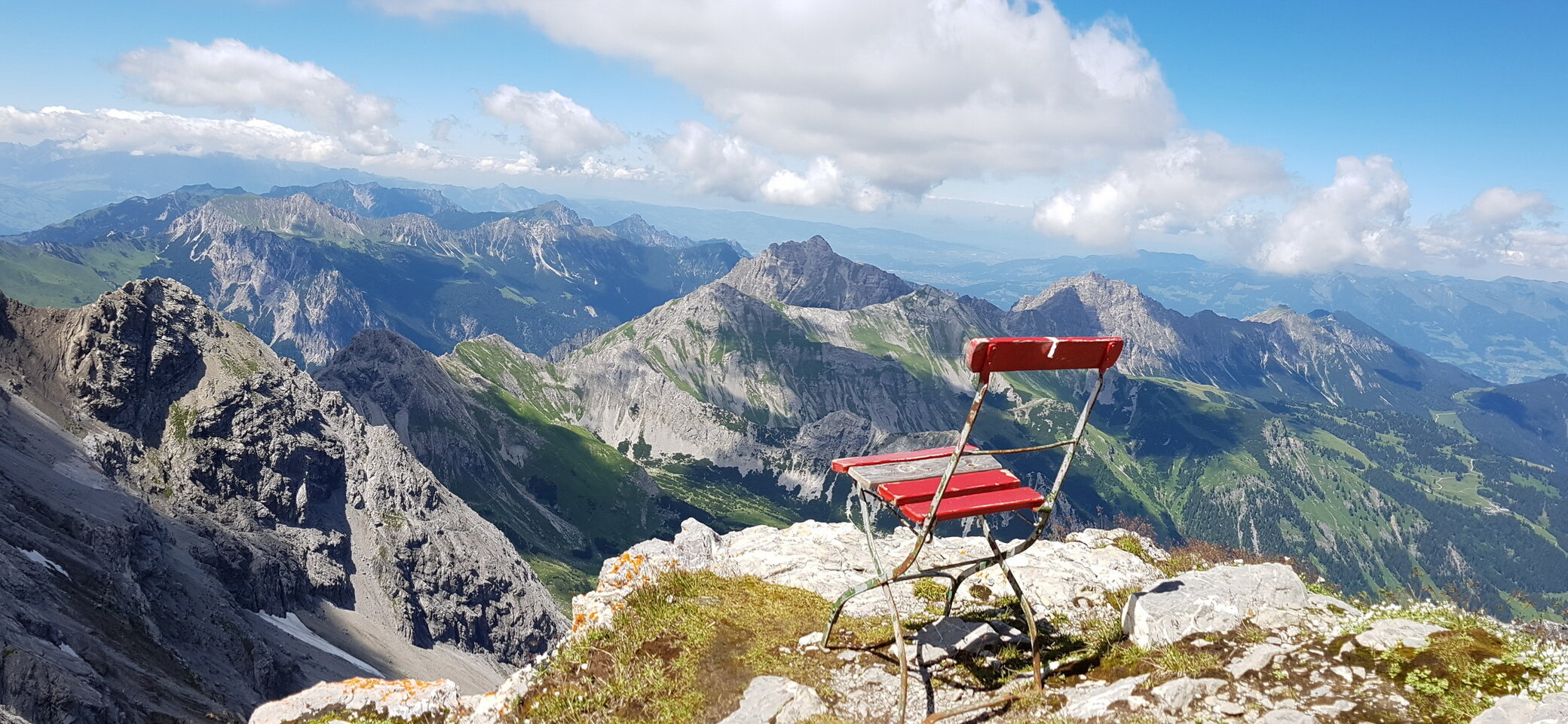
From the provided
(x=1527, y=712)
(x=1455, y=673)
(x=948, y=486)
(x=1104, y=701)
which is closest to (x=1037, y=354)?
(x=948, y=486)

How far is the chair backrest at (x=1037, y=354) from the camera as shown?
326 inches

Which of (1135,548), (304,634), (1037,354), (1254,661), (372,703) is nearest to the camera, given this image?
(1037,354)

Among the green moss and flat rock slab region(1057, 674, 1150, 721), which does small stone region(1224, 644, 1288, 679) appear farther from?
the green moss

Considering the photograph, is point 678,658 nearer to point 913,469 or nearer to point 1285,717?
point 913,469

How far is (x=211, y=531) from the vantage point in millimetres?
110500

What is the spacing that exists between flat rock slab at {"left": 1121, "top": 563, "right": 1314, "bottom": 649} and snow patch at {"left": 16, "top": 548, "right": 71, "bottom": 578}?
85468 mm

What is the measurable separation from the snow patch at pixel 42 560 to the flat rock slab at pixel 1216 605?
85468mm

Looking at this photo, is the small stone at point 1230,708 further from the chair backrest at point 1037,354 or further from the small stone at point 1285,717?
the chair backrest at point 1037,354

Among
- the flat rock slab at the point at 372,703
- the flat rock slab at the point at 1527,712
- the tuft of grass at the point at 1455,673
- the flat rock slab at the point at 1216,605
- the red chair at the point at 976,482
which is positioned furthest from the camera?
the flat rock slab at the point at 1216,605

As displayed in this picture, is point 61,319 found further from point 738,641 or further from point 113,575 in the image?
point 738,641

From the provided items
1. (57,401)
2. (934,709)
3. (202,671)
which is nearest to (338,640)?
(202,671)

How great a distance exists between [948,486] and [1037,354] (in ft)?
9.29

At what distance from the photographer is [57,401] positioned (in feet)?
385

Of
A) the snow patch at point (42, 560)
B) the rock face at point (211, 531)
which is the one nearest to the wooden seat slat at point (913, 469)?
the rock face at point (211, 531)
